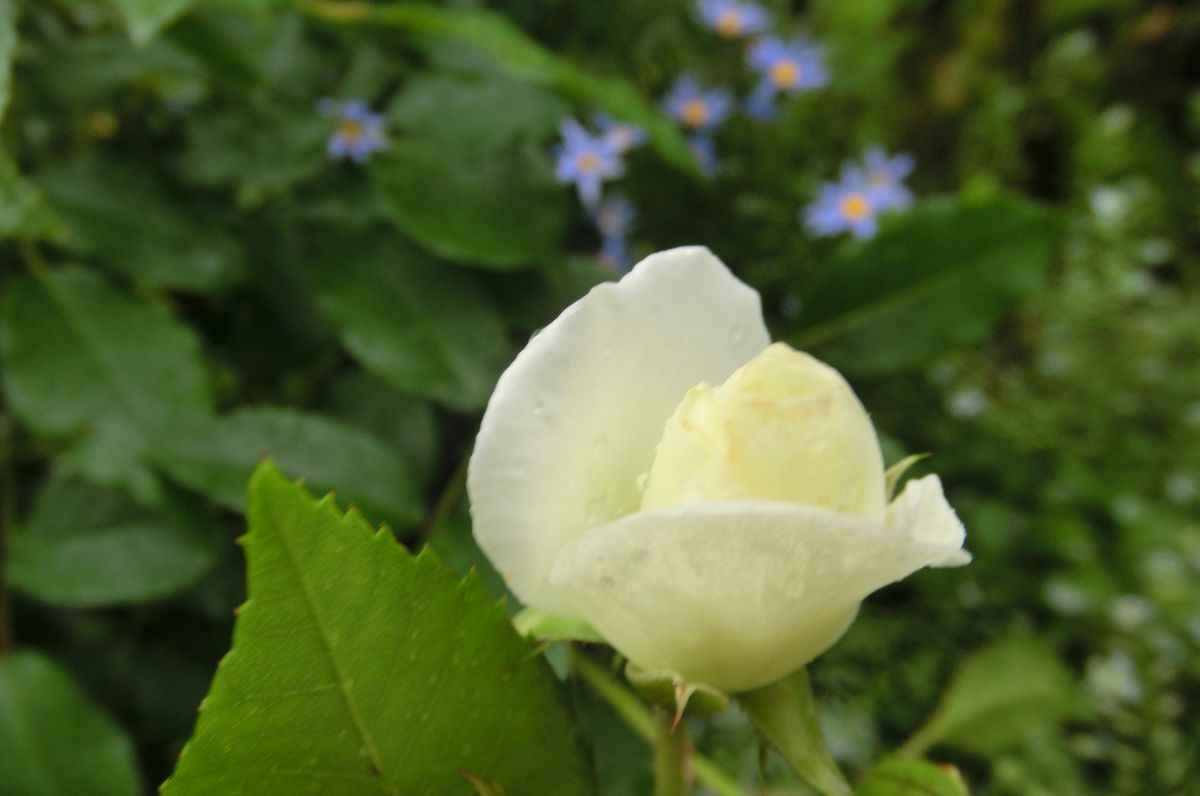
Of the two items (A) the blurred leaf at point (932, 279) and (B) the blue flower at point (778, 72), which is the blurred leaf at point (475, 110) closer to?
(A) the blurred leaf at point (932, 279)

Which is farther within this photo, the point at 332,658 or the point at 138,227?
the point at 138,227

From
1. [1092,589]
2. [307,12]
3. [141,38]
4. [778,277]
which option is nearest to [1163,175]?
[1092,589]

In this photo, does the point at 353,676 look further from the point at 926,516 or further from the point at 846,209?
the point at 846,209

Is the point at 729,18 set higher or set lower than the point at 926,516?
lower

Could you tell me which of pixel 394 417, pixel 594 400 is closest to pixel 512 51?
pixel 394 417

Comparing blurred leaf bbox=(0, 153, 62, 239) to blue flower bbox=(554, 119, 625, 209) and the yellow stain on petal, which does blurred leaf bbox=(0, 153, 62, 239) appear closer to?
the yellow stain on petal

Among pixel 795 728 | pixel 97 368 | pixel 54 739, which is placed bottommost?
pixel 54 739

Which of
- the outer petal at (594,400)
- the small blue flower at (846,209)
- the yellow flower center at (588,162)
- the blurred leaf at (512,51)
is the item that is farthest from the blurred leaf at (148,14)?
the small blue flower at (846,209)
